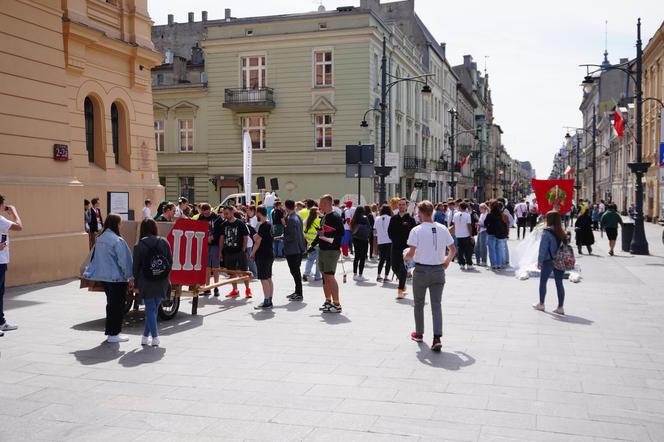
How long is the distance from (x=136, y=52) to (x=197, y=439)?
643 inches

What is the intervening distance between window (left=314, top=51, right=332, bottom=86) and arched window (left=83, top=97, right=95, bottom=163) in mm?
20922

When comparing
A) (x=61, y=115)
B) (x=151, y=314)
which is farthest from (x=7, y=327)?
(x=61, y=115)

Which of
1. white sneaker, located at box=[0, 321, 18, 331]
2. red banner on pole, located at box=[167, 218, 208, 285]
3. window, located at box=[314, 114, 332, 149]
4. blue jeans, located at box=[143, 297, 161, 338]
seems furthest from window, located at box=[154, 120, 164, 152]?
blue jeans, located at box=[143, 297, 161, 338]

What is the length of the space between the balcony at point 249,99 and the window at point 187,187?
552 centimetres

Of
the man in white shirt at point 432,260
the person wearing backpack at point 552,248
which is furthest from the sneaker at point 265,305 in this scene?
the person wearing backpack at point 552,248

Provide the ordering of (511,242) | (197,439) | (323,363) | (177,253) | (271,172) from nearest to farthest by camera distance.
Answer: (197,439) → (323,363) → (177,253) → (511,242) → (271,172)

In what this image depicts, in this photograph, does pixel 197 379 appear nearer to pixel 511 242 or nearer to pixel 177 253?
pixel 177 253

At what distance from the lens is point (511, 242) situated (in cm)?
2733

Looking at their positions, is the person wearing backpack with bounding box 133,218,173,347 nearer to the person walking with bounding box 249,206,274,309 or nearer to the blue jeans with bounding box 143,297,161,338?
the blue jeans with bounding box 143,297,161,338

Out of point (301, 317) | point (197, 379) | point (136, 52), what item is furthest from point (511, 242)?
point (197, 379)

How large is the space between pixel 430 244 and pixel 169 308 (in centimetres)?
455

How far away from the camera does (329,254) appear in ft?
36.2

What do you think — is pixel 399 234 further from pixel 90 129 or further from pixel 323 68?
pixel 323 68

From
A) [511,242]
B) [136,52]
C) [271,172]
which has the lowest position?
[511,242]
